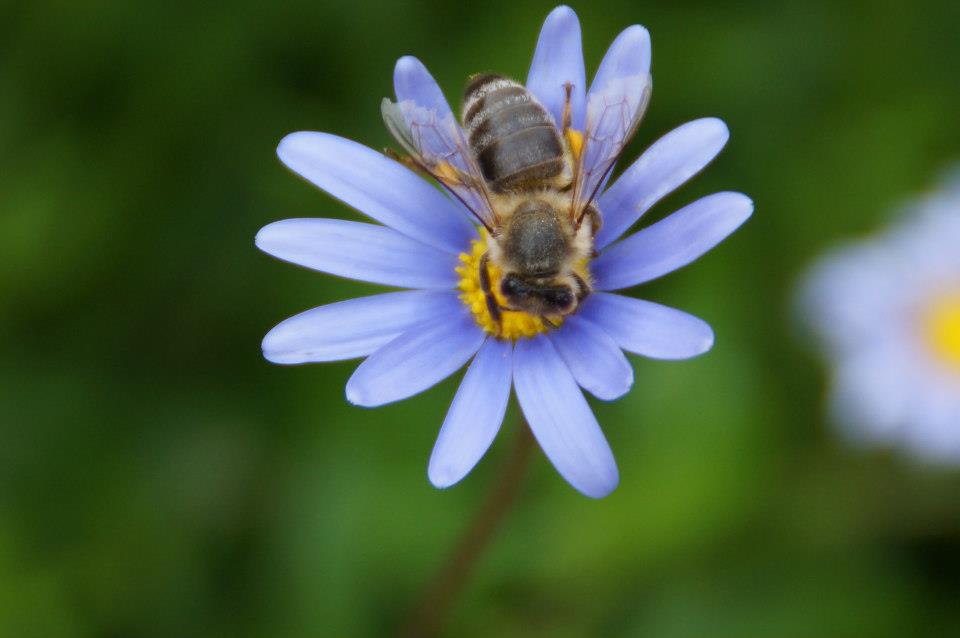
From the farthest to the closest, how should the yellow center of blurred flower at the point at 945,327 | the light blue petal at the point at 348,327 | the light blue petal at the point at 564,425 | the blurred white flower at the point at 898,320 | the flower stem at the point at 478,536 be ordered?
1. the yellow center of blurred flower at the point at 945,327
2. the blurred white flower at the point at 898,320
3. the flower stem at the point at 478,536
4. the light blue petal at the point at 348,327
5. the light blue petal at the point at 564,425

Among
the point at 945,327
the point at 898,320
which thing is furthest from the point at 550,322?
the point at 945,327

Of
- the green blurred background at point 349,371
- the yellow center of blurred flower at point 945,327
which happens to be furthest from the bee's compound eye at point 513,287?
the yellow center of blurred flower at point 945,327

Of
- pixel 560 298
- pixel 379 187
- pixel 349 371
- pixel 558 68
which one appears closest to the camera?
pixel 560 298

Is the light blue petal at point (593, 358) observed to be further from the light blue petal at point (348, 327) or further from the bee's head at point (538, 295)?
the light blue petal at point (348, 327)

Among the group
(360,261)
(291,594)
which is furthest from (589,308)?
(291,594)

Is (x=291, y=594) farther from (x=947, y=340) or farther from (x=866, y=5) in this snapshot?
(x=866, y=5)

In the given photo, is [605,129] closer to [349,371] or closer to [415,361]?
[415,361]

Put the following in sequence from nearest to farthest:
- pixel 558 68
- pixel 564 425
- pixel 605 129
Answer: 1. pixel 564 425
2. pixel 605 129
3. pixel 558 68

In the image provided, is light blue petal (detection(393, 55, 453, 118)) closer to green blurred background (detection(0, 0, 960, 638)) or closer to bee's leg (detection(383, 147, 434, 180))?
bee's leg (detection(383, 147, 434, 180))
